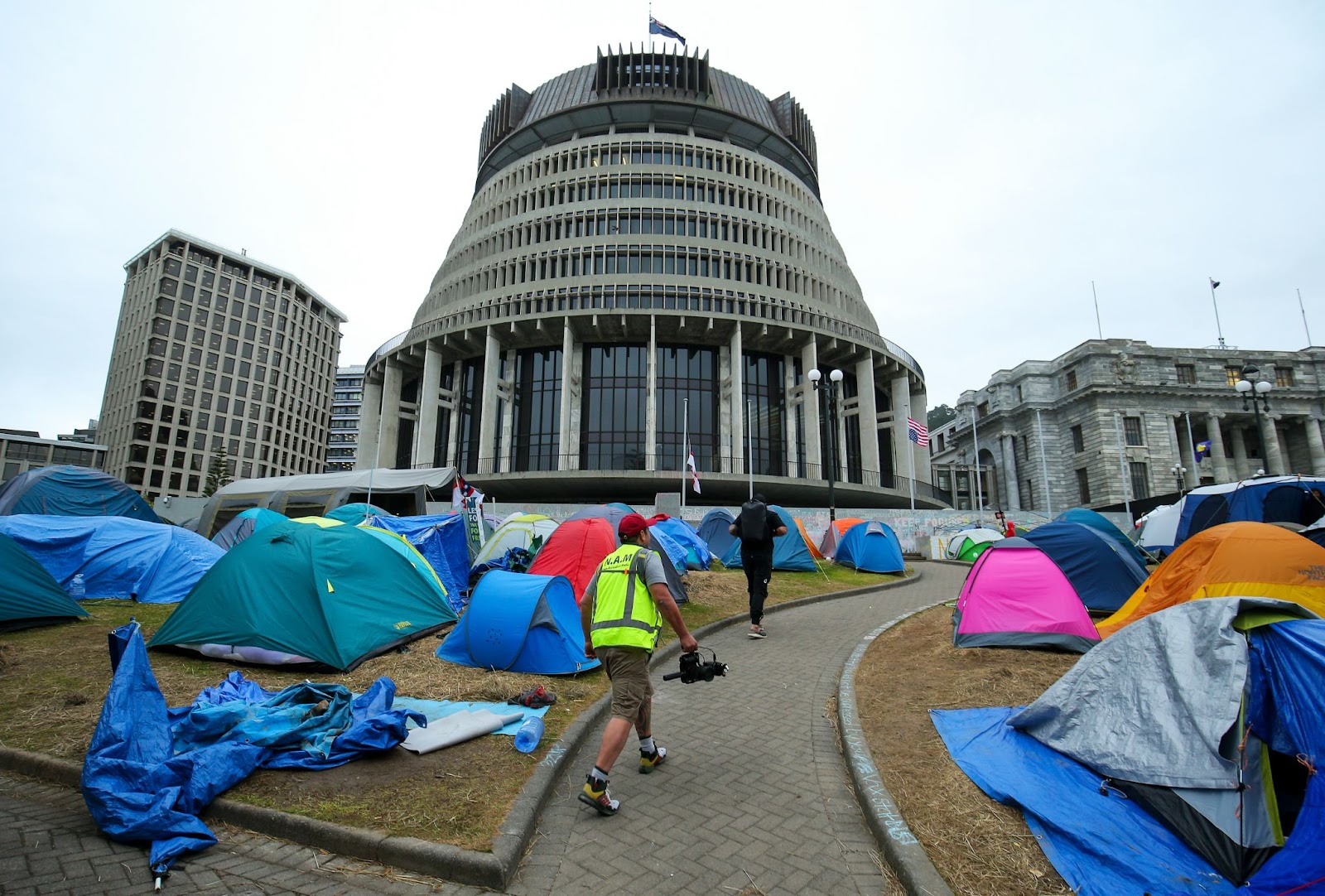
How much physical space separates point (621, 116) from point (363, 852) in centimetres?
5345

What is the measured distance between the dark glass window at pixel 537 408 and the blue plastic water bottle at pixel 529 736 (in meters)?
35.6

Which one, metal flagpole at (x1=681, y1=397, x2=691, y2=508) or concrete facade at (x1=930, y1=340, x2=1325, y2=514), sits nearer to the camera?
metal flagpole at (x1=681, y1=397, x2=691, y2=508)

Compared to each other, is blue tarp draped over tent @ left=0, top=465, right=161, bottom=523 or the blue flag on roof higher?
the blue flag on roof

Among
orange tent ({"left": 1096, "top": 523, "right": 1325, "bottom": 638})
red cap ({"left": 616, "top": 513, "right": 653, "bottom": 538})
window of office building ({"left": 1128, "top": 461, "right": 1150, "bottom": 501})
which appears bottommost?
orange tent ({"left": 1096, "top": 523, "right": 1325, "bottom": 638})

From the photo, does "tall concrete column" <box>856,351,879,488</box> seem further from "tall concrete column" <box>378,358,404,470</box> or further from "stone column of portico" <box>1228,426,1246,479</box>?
"stone column of portico" <box>1228,426,1246,479</box>

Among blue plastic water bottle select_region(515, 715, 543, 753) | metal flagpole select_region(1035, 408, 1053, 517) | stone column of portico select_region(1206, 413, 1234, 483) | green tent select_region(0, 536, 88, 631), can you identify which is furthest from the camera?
metal flagpole select_region(1035, 408, 1053, 517)

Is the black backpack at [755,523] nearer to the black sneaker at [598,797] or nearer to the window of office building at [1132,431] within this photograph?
the black sneaker at [598,797]

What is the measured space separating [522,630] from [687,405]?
34.0m

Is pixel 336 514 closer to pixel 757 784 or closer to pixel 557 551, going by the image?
pixel 557 551

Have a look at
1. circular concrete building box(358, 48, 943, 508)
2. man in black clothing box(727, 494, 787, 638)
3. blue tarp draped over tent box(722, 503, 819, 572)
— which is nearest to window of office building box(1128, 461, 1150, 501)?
circular concrete building box(358, 48, 943, 508)

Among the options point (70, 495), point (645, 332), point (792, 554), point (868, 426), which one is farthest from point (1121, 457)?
point (70, 495)

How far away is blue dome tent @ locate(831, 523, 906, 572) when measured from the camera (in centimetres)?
2095

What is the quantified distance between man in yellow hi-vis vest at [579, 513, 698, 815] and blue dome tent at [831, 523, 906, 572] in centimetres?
1753

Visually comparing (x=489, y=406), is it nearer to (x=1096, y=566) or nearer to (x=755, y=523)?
(x=755, y=523)
